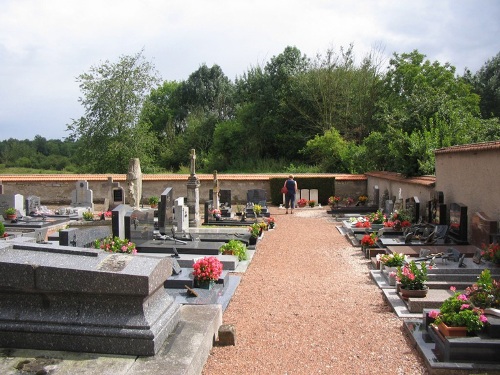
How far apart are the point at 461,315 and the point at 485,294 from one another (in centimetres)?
87

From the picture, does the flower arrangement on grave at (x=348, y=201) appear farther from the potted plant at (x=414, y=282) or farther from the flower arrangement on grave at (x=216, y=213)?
the potted plant at (x=414, y=282)

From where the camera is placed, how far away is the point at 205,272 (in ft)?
26.9

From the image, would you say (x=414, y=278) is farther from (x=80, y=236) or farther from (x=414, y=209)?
(x=414, y=209)

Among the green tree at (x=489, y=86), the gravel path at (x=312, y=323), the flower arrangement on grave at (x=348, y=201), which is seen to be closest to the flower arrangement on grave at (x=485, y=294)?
the gravel path at (x=312, y=323)

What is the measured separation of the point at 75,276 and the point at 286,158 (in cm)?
3342

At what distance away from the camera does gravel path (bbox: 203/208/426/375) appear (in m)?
5.73

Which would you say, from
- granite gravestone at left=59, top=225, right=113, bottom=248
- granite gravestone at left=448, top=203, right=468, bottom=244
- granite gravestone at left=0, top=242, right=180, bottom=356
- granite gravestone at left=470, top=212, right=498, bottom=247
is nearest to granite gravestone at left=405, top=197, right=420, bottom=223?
granite gravestone at left=448, top=203, right=468, bottom=244

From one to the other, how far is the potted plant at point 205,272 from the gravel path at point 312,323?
526 millimetres

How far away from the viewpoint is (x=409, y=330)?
654 cm

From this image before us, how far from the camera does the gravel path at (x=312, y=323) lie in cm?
573

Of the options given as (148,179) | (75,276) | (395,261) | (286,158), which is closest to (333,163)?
(286,158)

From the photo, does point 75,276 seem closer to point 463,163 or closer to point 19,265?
point 19,265

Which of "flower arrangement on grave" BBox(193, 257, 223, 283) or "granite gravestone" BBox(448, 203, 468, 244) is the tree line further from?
"flower arrangement on grave" BBox(193, 257, 223, 283)

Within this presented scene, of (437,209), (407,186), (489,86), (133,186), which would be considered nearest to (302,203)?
(407,186)
